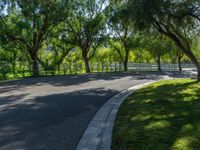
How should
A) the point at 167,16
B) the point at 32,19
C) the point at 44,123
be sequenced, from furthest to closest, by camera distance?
the point at 32,19 → the point at 167,16 → the point at 44,123

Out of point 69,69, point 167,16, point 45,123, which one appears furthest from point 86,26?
point 45,123

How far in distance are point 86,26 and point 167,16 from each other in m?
20.8

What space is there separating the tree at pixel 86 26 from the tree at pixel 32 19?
911cm

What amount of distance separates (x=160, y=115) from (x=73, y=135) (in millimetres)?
2928

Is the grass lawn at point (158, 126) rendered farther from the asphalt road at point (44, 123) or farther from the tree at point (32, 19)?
the tree at point (32, 19)

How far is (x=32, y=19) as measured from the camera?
30.0 m

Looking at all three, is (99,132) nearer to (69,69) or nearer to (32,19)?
(32,19)

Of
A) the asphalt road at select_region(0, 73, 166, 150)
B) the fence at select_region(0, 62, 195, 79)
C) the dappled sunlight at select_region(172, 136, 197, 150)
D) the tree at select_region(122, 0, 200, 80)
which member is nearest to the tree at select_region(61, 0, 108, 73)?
the fence at select_region(0, 62, 195, 79)

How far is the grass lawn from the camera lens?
5.73 m

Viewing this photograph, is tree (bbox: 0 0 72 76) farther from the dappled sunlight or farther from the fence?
the dappled sunlight

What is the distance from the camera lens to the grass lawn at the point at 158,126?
18.8 feet

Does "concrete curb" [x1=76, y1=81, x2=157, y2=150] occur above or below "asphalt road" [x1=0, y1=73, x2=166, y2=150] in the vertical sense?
below

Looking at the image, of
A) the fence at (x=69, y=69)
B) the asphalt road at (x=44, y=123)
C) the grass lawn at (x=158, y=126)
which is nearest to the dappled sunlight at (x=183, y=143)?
the grass lawn at (x=158, y=126)

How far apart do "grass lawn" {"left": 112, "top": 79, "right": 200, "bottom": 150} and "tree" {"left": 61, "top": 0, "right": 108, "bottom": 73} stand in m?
30.3
